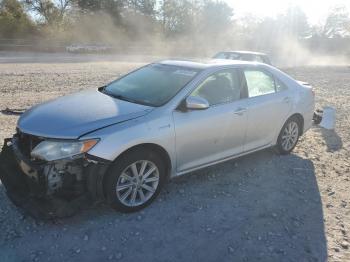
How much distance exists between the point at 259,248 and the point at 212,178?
5.29 feet

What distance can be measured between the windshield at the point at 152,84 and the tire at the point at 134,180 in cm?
69

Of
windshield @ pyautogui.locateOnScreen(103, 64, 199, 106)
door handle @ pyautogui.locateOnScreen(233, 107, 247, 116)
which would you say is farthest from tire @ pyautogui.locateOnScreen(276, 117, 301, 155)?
windshield @ pyautogui.locateOnScreen(103, 64, 199, 106)

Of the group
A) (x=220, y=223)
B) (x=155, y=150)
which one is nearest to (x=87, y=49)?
(x=155, y=150)

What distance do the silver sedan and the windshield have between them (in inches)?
0.5

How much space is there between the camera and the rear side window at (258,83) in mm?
5496

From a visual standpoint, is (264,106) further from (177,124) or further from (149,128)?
(149,128)

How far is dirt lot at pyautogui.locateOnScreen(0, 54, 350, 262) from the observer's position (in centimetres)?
369

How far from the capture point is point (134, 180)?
13.9 feet

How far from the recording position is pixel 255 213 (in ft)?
14.8

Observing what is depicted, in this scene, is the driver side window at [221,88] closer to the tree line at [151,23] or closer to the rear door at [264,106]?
the rear door at [264,106]

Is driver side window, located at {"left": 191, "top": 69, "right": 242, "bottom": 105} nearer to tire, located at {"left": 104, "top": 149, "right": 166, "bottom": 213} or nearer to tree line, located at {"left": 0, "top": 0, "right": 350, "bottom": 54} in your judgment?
tire, located at {"left": 104, "top": 149, "right": 166, "bottom": 213}

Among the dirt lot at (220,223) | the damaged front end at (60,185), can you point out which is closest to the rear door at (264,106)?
the dirt lot at (220,223)

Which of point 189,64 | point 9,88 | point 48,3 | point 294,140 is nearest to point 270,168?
point 294,140

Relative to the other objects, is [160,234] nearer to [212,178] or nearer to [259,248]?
[259,248]
